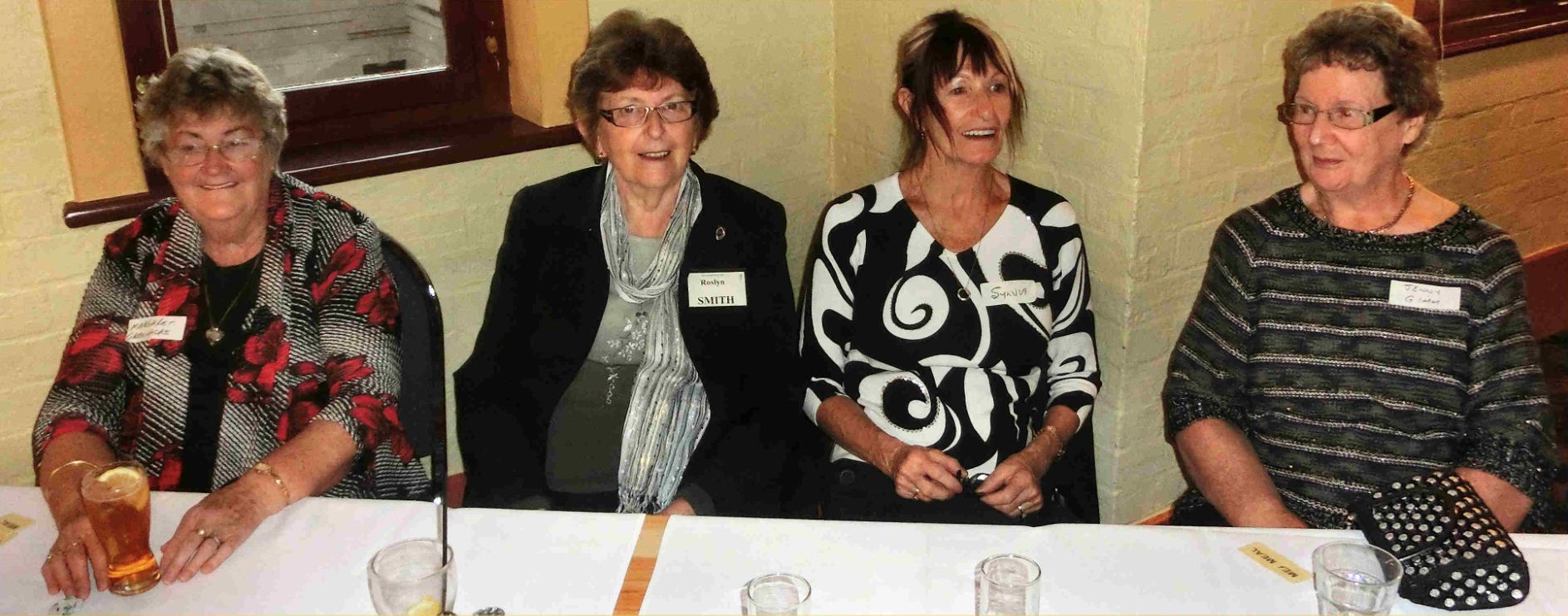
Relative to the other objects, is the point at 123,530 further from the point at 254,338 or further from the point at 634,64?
the point at 634,64

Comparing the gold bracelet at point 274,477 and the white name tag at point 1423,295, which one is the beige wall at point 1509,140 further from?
the gold bracelet at point 274,477

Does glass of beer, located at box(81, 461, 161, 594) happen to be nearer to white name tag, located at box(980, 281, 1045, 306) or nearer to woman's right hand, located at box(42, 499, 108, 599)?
woman's right hand, located at box(42, 499, 108, 599)

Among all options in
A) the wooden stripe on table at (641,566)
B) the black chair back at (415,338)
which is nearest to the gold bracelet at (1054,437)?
the wooden stripe on table at (641,566)

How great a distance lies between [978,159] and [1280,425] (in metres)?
0.69

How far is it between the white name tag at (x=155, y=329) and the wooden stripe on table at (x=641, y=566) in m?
0.90

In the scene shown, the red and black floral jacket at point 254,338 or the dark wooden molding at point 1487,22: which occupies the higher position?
the dark wooden molding at point 1487,22

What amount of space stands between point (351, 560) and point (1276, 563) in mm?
1126

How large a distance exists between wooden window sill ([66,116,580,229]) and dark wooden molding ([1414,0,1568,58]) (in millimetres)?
2153

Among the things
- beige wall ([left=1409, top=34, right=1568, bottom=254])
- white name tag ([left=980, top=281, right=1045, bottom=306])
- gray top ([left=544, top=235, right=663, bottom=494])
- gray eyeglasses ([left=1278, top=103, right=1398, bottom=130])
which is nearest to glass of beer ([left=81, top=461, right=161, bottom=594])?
gray top ([left=544, top=235, right=663, bottom=494])

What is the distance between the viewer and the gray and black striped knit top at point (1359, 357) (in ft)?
6.13

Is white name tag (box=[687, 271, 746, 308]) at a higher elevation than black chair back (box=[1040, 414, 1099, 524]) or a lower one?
higher

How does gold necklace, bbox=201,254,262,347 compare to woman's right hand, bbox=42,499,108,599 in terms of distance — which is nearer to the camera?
woman's right hand, bbox=42,499,108,599

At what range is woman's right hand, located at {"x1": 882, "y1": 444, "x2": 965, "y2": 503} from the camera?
6.68 ft

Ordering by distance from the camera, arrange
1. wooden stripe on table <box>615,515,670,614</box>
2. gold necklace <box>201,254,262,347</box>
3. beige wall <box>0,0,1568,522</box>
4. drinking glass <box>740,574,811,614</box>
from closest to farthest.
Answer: drinking glass <box>740,574,811,614</box>
wooden stripe on table <box>615,515,670,614</box>
gold necklace <box>201,254,262,347</box>
beige wall <box>0,0,1568,522</box>
